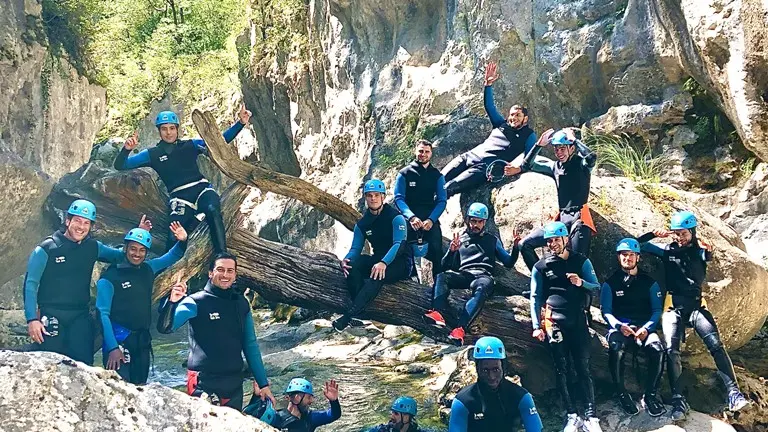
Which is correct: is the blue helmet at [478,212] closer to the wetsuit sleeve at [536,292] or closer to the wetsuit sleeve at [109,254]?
the wetsuit sleeve at [536,292]

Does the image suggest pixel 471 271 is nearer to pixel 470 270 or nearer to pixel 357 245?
pixel 470 270

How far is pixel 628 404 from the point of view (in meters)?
6.29

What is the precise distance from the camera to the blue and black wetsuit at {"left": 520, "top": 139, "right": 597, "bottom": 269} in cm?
661

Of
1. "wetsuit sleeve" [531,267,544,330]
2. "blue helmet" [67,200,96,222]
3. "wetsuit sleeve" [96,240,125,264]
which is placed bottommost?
"wetsuit sleeve" [531,267,544,330]

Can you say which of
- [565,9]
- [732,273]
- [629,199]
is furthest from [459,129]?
[732,273]

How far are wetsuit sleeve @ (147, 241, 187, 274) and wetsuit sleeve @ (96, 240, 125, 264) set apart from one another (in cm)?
37

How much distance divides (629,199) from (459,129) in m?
5.56

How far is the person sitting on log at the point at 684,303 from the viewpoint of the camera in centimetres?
608

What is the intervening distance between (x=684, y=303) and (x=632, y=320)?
0.54 m

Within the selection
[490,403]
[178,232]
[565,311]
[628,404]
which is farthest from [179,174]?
[628,404]

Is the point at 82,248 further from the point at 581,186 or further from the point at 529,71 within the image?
the point at 529,71

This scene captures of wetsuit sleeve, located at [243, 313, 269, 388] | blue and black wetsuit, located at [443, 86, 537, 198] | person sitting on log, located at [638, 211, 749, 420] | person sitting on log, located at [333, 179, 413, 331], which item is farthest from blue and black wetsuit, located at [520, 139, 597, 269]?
wetsuit sleeve, located at [243, 313, 269, 388]

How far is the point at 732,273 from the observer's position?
23.0 feet

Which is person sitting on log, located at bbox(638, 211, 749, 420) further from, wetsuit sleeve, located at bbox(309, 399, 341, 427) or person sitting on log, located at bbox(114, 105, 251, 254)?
person sitting on log, located at bbox(114, 105, 251, 254)
